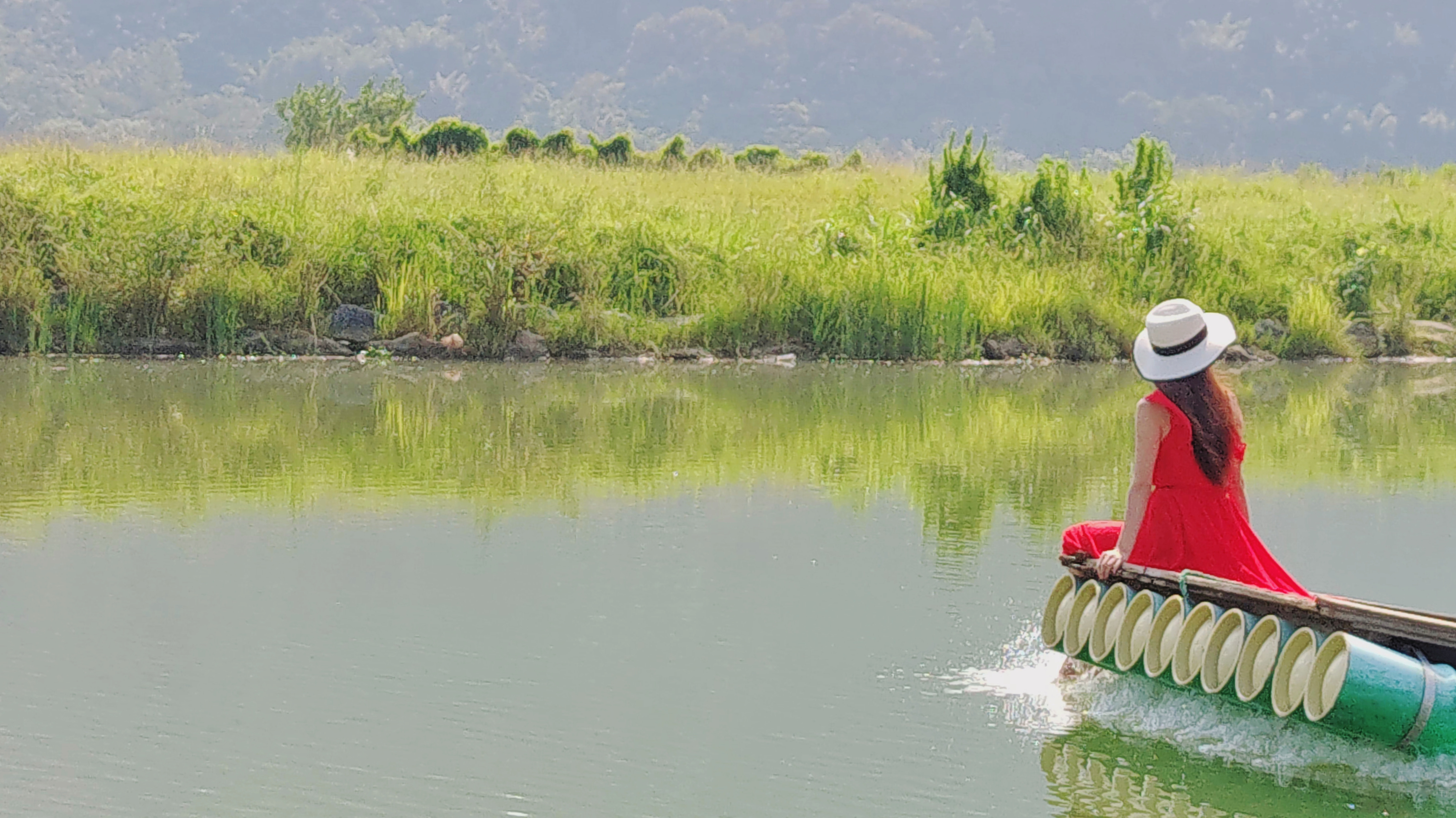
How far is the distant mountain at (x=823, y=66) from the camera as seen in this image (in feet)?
397

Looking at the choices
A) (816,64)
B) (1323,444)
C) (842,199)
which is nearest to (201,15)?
(816,64)

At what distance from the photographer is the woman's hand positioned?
539 centimetres

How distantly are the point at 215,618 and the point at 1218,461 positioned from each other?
3.06 metres

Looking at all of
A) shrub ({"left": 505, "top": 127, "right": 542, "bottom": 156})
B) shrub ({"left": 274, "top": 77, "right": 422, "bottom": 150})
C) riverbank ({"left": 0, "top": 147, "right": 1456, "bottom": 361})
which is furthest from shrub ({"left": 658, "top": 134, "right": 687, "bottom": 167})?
shrub ({"left": 274, "top": 77, "right": 422, "bottom": 150})

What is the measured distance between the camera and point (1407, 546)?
309 inches

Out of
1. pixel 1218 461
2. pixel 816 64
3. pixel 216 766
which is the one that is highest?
pixel 816 64

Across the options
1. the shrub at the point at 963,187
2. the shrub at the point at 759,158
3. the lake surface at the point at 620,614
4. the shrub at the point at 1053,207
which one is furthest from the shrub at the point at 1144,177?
the shrub at the point at 759,158

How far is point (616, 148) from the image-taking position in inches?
1298

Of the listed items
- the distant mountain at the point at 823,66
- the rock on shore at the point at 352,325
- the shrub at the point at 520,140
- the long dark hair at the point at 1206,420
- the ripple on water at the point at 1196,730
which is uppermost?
the distant mountain at the point at 823,66

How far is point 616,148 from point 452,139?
3.09 metres

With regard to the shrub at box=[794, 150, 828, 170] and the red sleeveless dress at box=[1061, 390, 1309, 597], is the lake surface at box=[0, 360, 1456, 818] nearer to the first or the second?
the red sleeveless dress at box=[1061, 390, 1309, 597]

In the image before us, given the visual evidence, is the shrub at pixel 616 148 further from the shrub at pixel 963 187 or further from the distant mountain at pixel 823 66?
the distant mountain at pixel 823 66

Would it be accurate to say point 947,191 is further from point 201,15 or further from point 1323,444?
point 201,15

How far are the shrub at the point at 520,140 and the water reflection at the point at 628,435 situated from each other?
52.6ft
